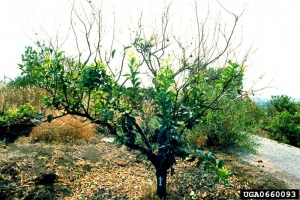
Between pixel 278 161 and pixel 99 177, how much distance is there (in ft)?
11.5

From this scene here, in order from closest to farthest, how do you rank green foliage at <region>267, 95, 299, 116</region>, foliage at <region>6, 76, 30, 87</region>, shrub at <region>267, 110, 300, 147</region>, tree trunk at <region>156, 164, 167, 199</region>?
tree trunk at <region>156, 164, 167, 199</region>
shrub at <region>267, 110, 300, 147</region>
green foliage at <region>267, 95, 299, 116</region>
foliage at <region>6, 76, 30, 87</region>

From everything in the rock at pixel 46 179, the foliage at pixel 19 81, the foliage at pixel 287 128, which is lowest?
the rock at pixel 46 179

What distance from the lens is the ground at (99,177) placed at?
3539 millimetres

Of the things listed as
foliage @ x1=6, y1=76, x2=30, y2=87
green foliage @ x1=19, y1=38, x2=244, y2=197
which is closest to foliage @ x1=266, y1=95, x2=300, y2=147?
green foliage @ x1=19, y1=38, x2=244, y2=197

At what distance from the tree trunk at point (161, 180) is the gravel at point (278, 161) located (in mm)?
1884

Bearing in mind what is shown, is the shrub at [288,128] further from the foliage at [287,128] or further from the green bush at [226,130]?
the green bush at [226,130]

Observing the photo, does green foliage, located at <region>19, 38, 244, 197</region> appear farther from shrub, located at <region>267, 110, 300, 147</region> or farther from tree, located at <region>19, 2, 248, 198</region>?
shrub, located at <region>267, 110, 300, 147</region>

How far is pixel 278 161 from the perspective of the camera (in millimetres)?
5270

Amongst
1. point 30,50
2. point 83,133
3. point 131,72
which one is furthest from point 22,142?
point 131,72

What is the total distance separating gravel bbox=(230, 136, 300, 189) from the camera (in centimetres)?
417

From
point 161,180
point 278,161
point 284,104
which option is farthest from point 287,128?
point 161,180

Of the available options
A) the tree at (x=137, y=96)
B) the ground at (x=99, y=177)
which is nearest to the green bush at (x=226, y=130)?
the ground at (x=99, y=177)

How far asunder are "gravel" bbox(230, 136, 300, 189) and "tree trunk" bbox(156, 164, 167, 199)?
188 cm

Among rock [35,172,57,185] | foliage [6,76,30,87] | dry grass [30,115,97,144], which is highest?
foliage [6,76,30,87]
